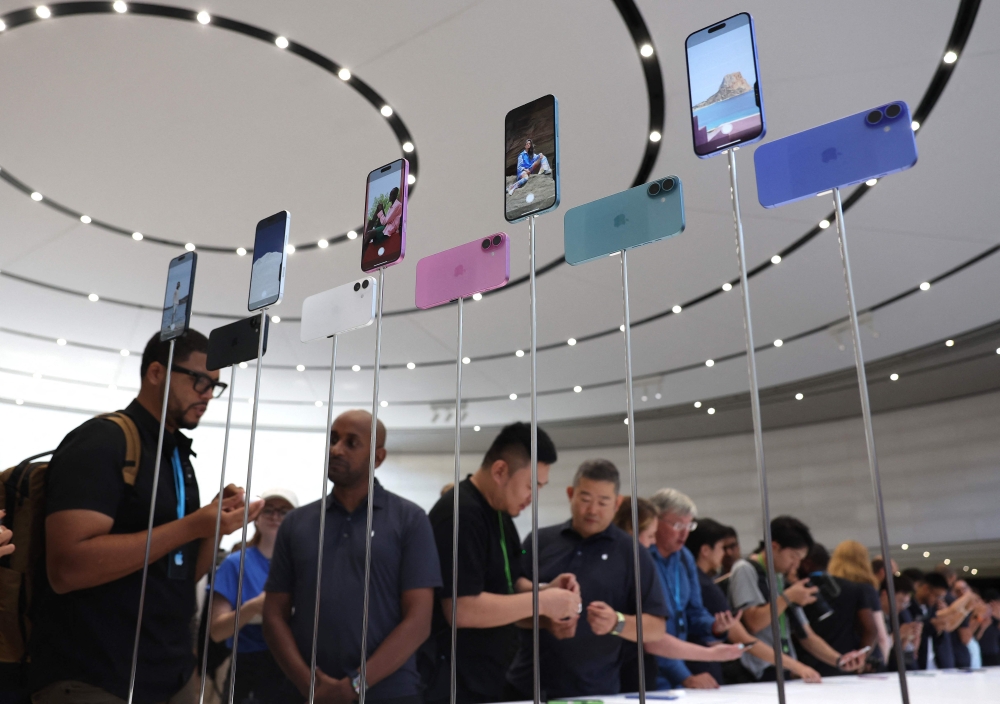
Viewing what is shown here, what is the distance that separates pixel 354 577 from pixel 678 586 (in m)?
2.06

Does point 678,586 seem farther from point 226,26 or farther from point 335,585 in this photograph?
point 226,26

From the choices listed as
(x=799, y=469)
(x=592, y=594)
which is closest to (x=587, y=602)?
(x=592, y=594)

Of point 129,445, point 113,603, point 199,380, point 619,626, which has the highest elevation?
point 199,380

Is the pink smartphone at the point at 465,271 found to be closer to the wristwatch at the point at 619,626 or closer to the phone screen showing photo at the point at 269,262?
the phone screen showing photo at the point at 269,262

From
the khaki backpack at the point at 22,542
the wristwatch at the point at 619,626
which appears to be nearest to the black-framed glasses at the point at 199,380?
the khaki backpack at the point at 22,542

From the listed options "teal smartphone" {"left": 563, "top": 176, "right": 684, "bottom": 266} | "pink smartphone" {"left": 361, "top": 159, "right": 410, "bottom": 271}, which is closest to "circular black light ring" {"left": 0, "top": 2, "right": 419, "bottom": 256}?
"pink smartphone" {"left": 361, "top": 159, "right": 410, "bottom": 271}

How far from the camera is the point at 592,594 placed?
2.81m

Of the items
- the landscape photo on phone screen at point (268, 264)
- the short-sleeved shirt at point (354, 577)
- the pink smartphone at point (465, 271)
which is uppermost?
the landscape photo on phone screen at point (268, 264)

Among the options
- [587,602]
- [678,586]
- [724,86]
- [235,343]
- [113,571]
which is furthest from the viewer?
[678,586]

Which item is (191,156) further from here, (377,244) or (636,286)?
(636,286)

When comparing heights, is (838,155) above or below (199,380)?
above

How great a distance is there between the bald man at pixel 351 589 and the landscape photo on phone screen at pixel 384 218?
60cm

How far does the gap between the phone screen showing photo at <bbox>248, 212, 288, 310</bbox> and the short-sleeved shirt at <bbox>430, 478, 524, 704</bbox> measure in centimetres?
90

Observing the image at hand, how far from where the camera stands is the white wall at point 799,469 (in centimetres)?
836
